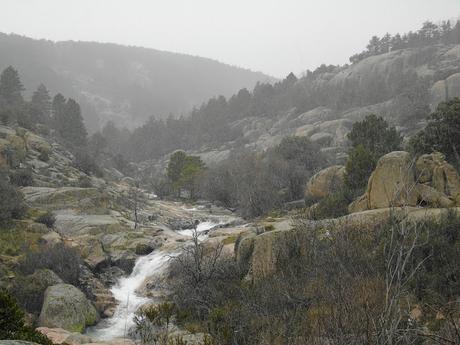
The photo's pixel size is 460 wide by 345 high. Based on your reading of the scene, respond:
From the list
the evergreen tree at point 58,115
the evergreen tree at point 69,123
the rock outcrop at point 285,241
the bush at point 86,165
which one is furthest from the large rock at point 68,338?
the evergreen tree at point 58,115

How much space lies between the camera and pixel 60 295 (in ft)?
52.2

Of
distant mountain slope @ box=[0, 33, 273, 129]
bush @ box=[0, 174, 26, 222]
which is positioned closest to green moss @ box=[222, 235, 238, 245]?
bush @ box=[0, 174, 26, 222]

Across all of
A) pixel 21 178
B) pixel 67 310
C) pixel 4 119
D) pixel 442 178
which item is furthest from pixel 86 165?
pixel 442 178

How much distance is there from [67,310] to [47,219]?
986 centimetres

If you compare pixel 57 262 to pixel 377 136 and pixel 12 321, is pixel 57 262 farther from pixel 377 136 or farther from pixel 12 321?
pixel 377 136

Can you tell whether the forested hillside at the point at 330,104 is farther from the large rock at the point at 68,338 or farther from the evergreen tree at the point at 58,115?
the large rock at the point at 68,338

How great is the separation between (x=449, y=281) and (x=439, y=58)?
226ft

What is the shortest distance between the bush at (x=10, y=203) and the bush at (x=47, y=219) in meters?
1.06

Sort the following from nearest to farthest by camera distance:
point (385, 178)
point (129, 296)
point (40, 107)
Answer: point (385, 178) → point (129, 296) → point (40, 107)

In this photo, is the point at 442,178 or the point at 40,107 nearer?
the point at 442,178

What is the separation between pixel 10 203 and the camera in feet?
72.0

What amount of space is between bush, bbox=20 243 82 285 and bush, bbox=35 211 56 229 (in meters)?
4.74

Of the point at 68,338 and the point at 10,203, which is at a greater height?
the point at 10,203

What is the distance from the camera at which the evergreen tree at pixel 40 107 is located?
177 feet
